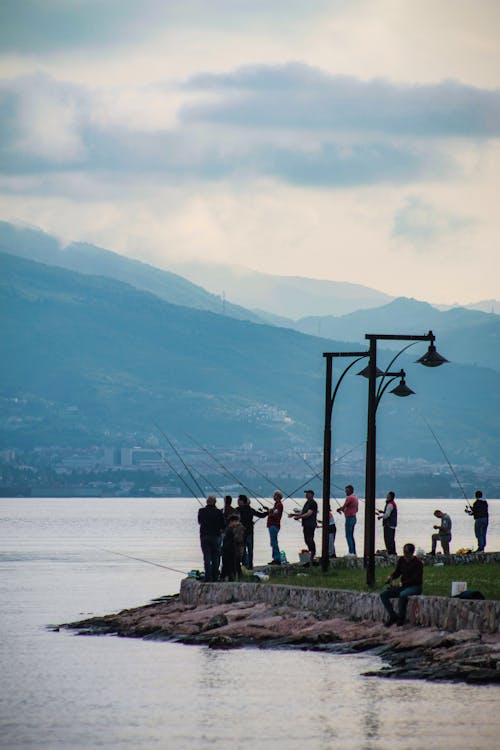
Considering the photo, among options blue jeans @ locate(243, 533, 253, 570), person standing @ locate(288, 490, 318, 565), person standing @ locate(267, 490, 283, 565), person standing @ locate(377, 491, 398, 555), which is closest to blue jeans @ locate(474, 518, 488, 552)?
person standing @ locate(377, 491, 398, 555)

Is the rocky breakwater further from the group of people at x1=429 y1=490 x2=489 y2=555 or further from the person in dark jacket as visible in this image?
the group of people at x1=429 y1=490 x2=489 y2=555

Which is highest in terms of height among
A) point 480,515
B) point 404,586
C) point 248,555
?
point 480,515

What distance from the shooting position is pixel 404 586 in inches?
1104

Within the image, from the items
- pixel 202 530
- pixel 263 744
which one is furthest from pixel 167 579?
pixel 263 744

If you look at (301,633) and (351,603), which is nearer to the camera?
(351,603)

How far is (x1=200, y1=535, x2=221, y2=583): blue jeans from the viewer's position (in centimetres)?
3466

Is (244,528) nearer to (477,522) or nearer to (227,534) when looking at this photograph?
(227,534)

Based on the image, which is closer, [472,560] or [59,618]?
[472,560]

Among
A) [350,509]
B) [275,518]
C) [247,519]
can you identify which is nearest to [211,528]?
[247,519]

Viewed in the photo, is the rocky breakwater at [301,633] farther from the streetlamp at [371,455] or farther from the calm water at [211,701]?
the streetlamp at [371,455]

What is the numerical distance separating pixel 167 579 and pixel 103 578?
10.7 feet

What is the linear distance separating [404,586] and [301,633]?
121 inches

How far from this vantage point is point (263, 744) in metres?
21.0

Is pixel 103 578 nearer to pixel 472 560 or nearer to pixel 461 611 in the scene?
pixel 472 560
